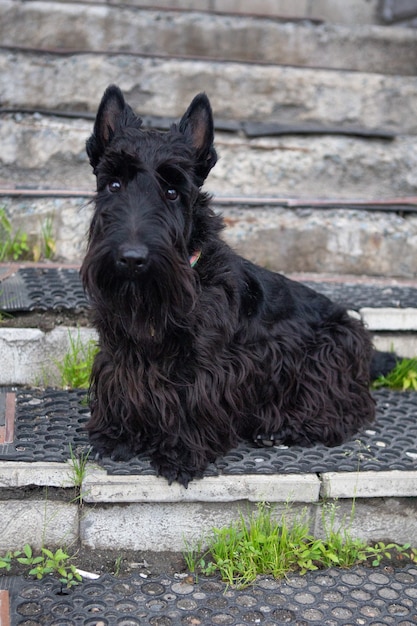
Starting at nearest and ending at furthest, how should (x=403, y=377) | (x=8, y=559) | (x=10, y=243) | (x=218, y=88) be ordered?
1. (x=8, y=559)
2. (x=403, y=377)
3. (x=10, y=243)
4. (x=218, y=88)

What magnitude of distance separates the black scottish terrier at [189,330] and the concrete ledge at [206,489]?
6 cm

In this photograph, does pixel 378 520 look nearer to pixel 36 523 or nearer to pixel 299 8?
pixel 36 523

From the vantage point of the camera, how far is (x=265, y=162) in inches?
192

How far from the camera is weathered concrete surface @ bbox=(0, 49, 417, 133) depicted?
495 cm

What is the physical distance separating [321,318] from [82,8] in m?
3.16

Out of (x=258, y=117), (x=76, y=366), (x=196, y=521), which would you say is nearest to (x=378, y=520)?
(x=196, y=521)

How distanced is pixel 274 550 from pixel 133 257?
126 centimetres

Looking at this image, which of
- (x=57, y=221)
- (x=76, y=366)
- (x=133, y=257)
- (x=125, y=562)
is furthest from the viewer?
(x=57, y=221)

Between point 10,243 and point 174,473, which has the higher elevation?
point 10,243

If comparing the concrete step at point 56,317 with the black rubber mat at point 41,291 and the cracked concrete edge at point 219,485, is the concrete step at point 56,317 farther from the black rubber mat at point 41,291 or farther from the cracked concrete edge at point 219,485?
the cracked concrete edge at point 219,485

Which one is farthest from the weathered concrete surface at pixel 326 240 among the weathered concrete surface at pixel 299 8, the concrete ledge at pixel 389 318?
the weathered concrete surface at pixel 299 8

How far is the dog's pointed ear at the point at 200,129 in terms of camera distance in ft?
9.23

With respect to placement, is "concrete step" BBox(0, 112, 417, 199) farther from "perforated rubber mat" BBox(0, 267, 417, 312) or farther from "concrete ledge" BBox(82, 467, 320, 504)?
"concrete ledge" BBox(82, 467, 320, 504)

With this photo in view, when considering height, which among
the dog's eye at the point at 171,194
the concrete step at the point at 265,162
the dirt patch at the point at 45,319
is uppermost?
the concrete step at the point at 265,162
